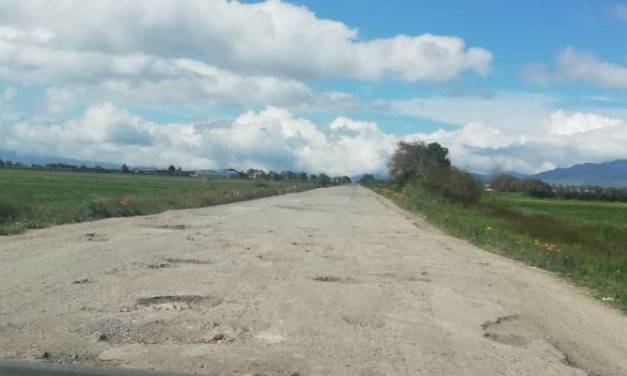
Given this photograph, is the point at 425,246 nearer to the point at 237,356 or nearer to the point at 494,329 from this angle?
the point at 494,329

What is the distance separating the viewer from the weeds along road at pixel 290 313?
670cm

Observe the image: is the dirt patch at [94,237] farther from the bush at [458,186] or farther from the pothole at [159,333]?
the bush at [458,186]

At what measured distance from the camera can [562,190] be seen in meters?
113

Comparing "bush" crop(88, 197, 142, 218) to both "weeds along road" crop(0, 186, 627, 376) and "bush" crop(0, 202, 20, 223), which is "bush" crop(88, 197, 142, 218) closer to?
"bush" crop(0, 202, 20, 223)

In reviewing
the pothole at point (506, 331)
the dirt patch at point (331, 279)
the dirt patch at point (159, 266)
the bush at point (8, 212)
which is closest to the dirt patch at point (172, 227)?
the bush at point (8, 212)

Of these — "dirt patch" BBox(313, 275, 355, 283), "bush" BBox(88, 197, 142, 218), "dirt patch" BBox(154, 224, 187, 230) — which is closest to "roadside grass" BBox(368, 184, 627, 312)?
"dirt patch" BBox(313, 275, 355, 283)

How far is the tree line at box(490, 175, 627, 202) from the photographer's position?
357ft

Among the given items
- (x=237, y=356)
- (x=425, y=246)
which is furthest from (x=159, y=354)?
(x=425, y=246)

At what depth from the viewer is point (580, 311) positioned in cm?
1082

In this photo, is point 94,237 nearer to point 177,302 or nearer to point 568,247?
point 177,302

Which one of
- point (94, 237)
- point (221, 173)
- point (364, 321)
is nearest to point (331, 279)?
point (364, 321)

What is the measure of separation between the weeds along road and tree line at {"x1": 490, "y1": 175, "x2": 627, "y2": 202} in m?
97.8

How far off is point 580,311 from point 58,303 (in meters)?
7.52

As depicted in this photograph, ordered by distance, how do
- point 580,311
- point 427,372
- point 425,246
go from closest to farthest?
point 427,372, point 580,311, point 425,246
